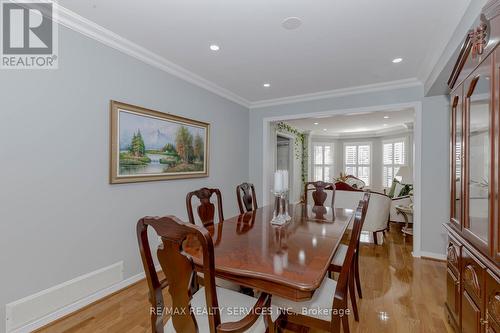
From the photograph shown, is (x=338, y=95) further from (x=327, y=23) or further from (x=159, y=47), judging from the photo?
(x=159, y=47)

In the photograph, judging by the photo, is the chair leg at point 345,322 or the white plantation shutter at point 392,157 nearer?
the chair leg at point 345,322

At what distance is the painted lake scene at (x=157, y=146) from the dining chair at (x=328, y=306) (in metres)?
1.95

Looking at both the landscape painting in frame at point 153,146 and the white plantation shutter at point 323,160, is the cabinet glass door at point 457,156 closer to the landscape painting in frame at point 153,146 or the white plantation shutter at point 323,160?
the landscape painting in frame at point 153,146

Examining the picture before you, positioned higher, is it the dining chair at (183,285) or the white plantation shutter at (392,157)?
the white plantation shutter at (392,157)

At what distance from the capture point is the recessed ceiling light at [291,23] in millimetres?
2025

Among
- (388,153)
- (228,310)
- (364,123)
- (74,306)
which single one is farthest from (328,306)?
(388,153)

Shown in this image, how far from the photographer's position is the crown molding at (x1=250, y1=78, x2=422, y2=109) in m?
3.41

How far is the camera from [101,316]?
2.00m

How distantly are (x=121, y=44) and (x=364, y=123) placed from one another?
605 centimetres

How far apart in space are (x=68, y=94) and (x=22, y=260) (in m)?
1.33

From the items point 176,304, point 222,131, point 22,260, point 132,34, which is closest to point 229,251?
point 176,304

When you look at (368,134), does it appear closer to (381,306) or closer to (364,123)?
(364,123)

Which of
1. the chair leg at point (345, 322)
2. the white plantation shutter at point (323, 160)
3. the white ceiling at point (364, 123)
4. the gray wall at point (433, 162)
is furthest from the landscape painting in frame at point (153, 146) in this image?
the white plantation shutter at point (323, 160)

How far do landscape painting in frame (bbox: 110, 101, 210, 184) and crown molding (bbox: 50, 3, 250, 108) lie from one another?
1.83ft
